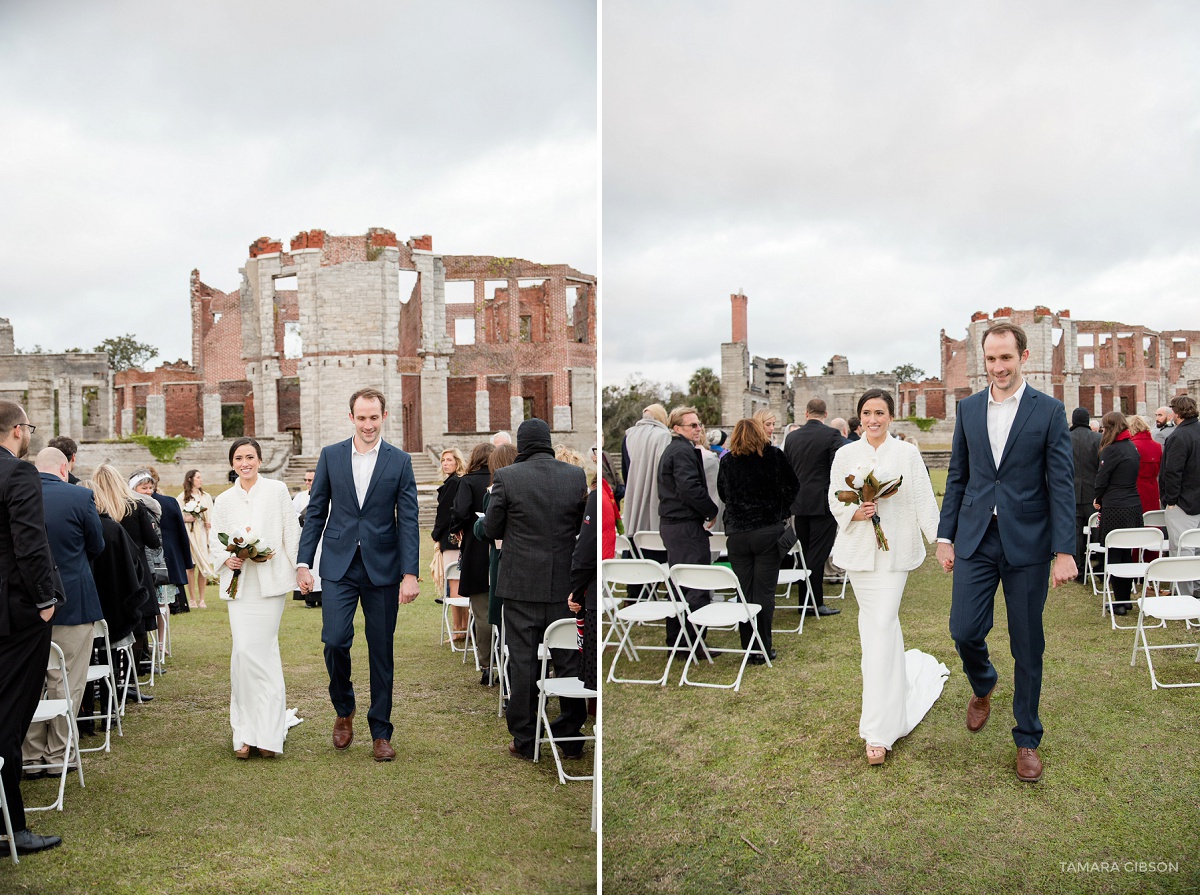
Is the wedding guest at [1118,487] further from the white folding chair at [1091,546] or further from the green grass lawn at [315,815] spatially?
the green grass lawn at [315,815]

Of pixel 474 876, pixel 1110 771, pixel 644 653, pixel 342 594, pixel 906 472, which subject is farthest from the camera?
pixel 644 653

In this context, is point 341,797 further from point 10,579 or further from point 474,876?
point 10,579

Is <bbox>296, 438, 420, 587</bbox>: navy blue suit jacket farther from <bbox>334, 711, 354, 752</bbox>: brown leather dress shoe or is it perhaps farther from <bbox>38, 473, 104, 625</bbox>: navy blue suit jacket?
<bbox>38, 473, 104, 625</bbox>: navy blue suit jacket

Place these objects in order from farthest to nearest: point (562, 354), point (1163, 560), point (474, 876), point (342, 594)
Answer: point (562, 354)
point (1163, 560)
point (342, 594)
point (474, 876)

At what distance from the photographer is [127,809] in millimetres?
3924

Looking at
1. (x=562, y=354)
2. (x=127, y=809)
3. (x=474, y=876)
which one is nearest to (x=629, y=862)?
(x=474, y=876)

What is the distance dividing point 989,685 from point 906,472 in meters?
1.14

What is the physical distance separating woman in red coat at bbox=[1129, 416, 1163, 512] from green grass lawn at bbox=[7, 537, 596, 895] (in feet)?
19.6

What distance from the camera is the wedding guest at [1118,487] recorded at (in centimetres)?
703

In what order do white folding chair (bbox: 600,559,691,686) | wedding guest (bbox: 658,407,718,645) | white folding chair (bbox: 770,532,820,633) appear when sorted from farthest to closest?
white folding chair (bbox: 770,532,820,633) < wedding guest (bbox: 658,407,718,645) < white folding chair (bbox: 600,559,691,686)

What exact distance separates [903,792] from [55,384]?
37548 millimetres

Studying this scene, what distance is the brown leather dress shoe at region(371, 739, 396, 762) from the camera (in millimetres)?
4531

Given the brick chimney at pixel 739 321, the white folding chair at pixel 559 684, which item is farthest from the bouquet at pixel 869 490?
the brick chimney at pixel 739 321

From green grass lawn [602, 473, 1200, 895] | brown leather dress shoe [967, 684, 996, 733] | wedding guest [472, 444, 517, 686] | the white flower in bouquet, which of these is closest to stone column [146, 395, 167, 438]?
wedding guest [472, 444, 517, 686]
